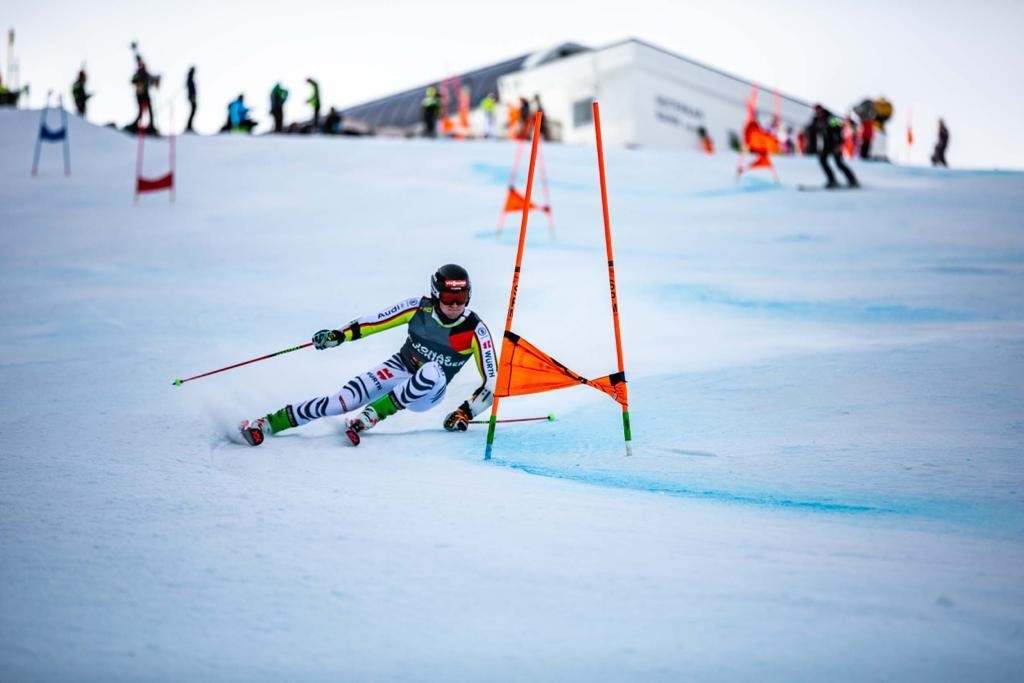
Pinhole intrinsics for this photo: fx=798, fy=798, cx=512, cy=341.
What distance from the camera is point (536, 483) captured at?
371cm

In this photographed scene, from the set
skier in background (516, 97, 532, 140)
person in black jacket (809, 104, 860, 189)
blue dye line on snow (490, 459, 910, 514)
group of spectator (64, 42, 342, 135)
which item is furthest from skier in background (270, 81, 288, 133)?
blue dye line on snow (490, 459, 910, 514)

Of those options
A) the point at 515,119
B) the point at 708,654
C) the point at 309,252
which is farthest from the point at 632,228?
the point at 515,119

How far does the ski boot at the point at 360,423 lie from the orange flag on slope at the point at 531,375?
0.93m

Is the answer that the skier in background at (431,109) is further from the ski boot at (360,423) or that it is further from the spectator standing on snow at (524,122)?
the ski boot at (360,423)

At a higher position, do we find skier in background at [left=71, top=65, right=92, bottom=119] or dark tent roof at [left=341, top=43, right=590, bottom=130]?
dark tent roof at [left=341, top=43, right=590, bottom=130]

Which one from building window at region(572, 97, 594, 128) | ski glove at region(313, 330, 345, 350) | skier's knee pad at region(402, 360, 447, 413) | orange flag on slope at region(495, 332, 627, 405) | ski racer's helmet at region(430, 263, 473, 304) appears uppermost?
building window at region(572, 97, 594, 128)

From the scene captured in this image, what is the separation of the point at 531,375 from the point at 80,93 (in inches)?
830

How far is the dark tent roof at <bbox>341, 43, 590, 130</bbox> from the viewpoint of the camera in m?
33.4

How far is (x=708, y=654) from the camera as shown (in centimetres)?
208

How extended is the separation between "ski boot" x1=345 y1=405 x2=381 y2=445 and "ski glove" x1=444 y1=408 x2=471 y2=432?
1.58ft

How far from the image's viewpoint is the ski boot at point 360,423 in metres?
4.67

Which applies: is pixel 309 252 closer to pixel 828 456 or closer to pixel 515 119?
pixel 828 456

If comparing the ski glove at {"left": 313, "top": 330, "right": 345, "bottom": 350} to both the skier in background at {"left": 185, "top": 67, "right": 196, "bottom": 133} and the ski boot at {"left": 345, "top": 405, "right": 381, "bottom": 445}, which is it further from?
the skier in background at {"left": 185, "top": 67, "right": 196, "bottom": 133}

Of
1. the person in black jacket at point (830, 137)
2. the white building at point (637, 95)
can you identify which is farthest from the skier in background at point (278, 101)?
the person in black jacket at point (830, 137)
